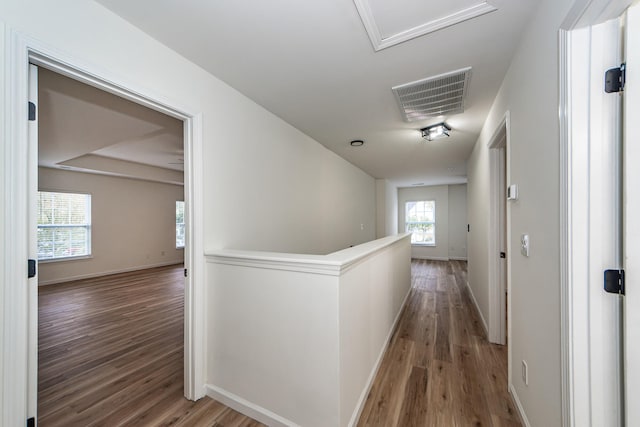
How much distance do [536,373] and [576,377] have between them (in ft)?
1.68

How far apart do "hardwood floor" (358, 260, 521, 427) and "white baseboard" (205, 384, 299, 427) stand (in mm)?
537

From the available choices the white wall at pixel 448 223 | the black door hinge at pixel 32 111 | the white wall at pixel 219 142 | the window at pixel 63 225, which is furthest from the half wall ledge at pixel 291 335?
the white wall at pixel 448 223

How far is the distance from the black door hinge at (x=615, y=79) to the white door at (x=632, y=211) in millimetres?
18

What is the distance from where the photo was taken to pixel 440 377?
6.95ft

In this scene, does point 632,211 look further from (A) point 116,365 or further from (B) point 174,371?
(A) point 116,365

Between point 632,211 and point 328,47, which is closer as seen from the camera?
point 632,211

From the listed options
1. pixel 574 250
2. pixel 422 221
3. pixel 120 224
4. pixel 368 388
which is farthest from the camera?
pixel 422 221

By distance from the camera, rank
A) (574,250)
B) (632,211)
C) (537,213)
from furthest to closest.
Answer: (537,213)
(574,250)
(632,211)

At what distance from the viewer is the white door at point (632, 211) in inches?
34.5

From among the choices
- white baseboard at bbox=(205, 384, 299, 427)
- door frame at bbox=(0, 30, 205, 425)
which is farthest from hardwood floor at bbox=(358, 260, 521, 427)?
door frame at bbox=(0, 30, 205, 425)

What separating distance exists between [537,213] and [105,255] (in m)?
7.87

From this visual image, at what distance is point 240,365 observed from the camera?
5.83ft

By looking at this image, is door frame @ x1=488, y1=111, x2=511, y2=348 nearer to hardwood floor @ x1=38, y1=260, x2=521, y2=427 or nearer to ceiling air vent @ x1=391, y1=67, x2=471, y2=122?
hardwood floor @ x1=38, y1=260, x2=521, y2=427

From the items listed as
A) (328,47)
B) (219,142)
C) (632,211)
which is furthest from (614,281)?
Answer: (219,142)
